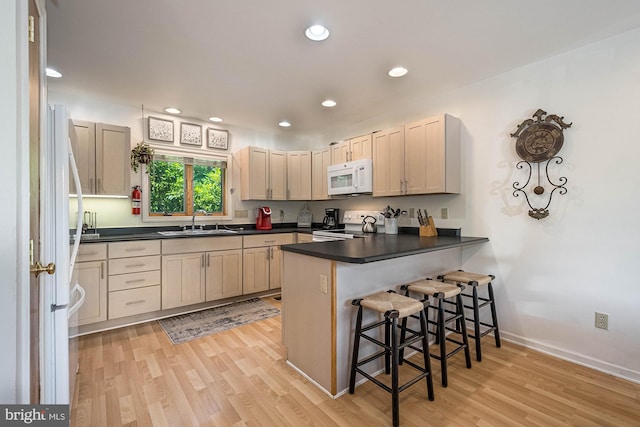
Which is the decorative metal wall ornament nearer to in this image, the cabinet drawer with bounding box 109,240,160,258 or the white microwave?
the white microwave

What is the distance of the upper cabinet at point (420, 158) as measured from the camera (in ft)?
9.16

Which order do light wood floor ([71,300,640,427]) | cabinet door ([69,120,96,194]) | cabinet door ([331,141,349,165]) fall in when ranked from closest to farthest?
light wood floor ([71,300,640,427]) → cabinet door ([69,120,96,194]) → cabinet door ([331,141,349,165])

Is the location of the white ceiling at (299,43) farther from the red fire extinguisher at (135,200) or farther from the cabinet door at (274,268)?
the cabinet door at (274,268)

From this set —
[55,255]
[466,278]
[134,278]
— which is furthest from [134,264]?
[466,278]

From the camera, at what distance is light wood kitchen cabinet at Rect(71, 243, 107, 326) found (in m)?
2.68

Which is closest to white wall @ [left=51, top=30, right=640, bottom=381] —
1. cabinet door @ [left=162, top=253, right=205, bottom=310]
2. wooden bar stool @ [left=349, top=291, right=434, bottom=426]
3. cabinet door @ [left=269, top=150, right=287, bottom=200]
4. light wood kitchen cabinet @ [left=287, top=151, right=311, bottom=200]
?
wooden bar stool @ [left=349, top=291, right=434, bottom=426]

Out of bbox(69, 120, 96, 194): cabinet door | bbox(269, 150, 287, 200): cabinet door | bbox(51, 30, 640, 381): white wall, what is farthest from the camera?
bbox(269, 150, 287, 200): cabinet door

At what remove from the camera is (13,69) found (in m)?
0.83

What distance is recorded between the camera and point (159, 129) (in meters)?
3.64

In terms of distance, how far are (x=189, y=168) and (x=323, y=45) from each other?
2631 mm

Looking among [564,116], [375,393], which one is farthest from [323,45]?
[375,393]

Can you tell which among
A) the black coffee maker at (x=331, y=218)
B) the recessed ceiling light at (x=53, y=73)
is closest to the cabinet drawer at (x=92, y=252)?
the recessed ceiling light at (x=53, y=73)

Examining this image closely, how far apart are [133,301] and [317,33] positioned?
3009mm

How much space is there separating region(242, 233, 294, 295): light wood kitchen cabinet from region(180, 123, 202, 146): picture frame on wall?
1500mm
